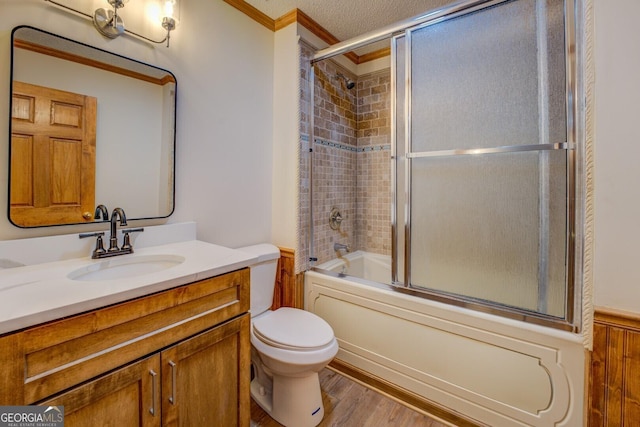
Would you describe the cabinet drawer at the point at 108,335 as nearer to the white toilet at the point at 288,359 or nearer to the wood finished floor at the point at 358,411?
the white toilet at the point at 288,359

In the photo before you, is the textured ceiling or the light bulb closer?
the light bulb

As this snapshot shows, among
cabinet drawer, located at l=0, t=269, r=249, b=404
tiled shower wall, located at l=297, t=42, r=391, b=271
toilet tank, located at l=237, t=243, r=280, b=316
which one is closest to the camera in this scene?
cabinet drawer, located at l=0, t=269, r=249, b=404

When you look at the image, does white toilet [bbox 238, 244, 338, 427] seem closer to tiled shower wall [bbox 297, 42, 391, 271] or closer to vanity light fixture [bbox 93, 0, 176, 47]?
tiled shower wall [bbox 297, 42, 391, 271]

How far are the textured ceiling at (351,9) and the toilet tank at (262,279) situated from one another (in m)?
1.60

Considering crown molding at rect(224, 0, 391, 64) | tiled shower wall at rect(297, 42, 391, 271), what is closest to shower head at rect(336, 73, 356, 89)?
tiled shower wall at rect(297, 42, 391, 271)

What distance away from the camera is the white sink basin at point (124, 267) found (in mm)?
1090

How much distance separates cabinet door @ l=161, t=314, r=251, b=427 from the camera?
95 cm

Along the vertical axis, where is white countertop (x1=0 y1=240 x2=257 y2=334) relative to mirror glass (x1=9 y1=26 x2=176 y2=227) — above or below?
below

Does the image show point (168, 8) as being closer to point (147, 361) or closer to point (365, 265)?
point (147, 361)

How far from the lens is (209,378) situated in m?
1.07

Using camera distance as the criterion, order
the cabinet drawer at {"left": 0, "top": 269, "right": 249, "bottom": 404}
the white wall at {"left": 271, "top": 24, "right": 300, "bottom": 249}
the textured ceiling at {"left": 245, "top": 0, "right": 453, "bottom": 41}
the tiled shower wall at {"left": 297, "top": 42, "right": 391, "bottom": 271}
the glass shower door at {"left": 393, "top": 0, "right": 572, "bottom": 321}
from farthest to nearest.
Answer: the tiled shower wall at {"left": 297, "top": 42, "right": 391, "bottom": 271} → the white wall at {"left": 271, "top": 24, "right": 300, "bottom": 249} → the textured ceiling at {"left": 245, "top": 0, "right": 453, "bottom": 41} → the glass shower door at {"left": 393, "top": 0, "right": 572, "bottom": 321} → the cabinet drawer at {"left": 0, "top": 269, "right": 249, "bottom": 404}

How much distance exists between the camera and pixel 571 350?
1.16 m

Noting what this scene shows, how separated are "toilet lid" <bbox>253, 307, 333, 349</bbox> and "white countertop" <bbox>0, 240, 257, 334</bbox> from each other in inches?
18.8

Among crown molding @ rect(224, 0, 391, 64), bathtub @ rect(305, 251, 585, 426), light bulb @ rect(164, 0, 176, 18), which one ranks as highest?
crown molding @ rect(224, 0, 391, 64)
